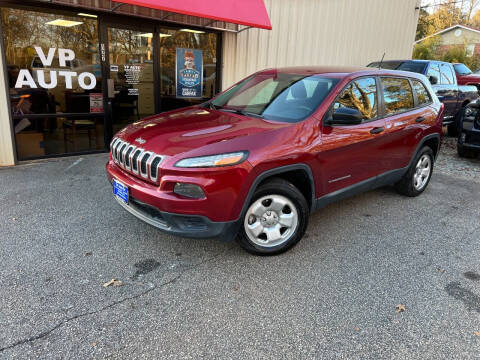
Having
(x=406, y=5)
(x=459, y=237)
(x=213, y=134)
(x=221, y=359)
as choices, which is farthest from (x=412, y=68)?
(x=221, y=359)

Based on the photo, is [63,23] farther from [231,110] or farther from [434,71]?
[434,71]

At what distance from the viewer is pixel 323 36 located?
32.2 ft

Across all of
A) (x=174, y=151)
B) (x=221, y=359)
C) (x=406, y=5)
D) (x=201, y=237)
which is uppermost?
(x=406, y=5)

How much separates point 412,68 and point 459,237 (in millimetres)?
6120

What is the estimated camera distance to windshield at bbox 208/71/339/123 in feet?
11.8

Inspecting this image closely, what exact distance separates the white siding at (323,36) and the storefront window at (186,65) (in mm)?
350

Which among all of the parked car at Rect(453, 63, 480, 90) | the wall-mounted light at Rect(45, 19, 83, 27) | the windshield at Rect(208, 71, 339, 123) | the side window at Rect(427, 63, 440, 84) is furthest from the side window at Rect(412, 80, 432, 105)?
the parked car at Rect(453, 63, 480, 90)

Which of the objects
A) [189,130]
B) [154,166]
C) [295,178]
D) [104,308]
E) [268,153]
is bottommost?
[104,308]

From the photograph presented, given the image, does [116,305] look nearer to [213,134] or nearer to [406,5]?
[213,134]

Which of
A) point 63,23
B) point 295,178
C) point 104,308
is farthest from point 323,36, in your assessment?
point 104,308

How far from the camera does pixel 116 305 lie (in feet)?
8.82

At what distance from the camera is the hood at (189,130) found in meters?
3.02

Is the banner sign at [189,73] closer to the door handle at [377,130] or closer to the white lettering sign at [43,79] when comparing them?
the white lettering sign at [43,79]

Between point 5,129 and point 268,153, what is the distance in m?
4.93
